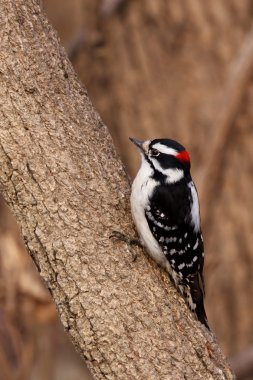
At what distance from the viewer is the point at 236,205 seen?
27.5ft

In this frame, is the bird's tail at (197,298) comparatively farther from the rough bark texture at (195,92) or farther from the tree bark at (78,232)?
the rough bark texture at (195,92)

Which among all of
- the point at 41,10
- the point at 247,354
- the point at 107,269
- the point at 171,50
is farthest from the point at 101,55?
the point at 107,269

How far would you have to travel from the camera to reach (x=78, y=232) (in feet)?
14.0

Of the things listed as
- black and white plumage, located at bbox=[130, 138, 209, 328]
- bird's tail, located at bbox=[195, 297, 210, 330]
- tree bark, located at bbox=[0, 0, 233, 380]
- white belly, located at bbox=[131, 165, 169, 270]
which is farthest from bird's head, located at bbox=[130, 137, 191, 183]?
bird's tail, located at bbox=[195, 297, 210, 330]

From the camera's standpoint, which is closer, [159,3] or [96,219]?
[96,219]

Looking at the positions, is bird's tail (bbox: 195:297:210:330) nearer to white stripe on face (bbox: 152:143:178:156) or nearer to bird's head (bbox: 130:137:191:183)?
bird's head (bbox: 130:137:191:183)

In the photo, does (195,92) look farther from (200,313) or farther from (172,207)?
(200,313)

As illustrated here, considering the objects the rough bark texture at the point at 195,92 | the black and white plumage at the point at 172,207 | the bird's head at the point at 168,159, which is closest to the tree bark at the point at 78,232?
the black and white plumage at the point at 172,207

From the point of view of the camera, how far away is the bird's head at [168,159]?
15.7 ft

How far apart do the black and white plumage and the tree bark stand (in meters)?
0.29

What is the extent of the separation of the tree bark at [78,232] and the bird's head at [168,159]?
451mm

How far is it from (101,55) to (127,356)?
16.5 ft

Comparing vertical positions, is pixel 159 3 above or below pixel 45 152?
above

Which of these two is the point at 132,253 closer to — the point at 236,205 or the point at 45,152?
the point at 45,152
